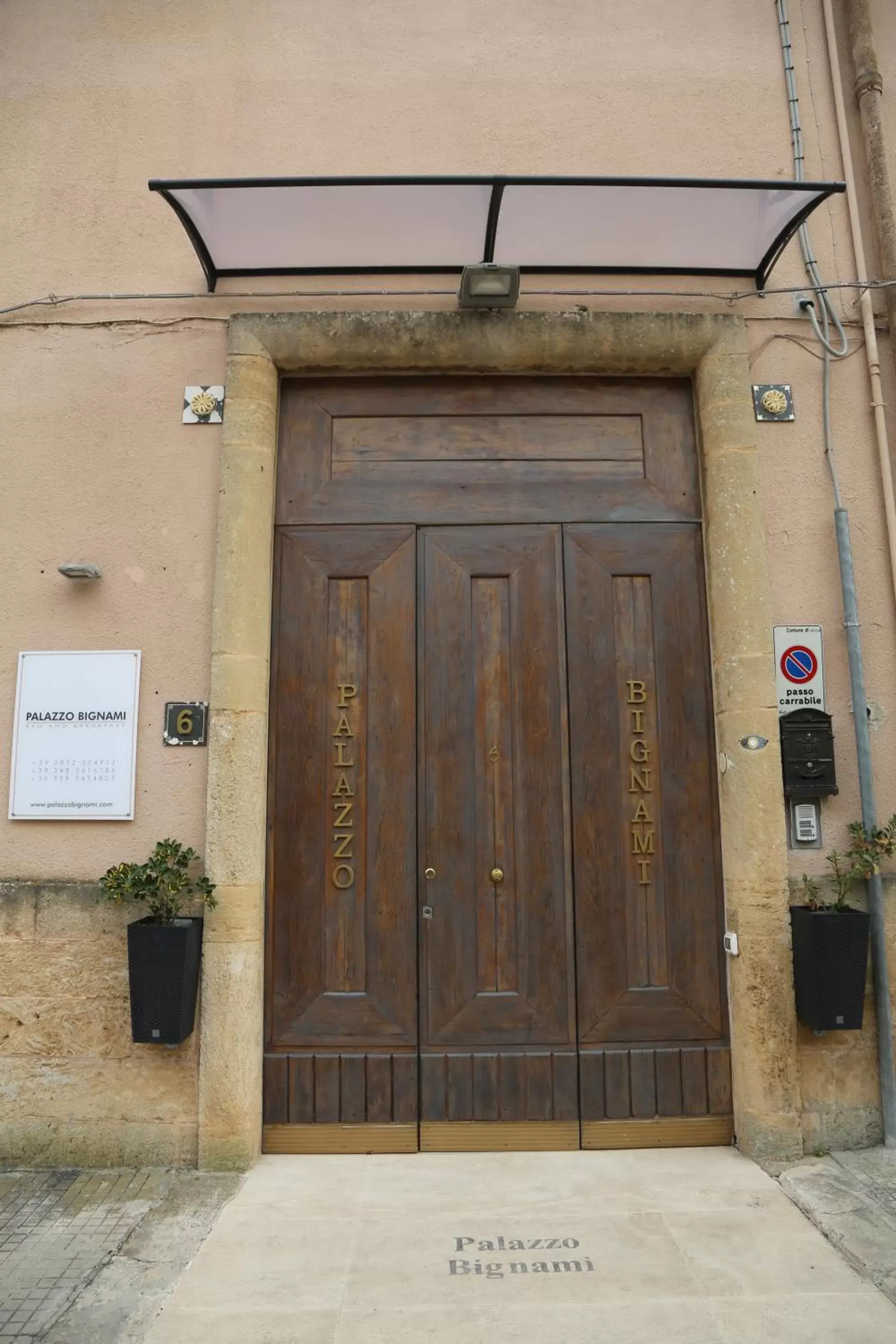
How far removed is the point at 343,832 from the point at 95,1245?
68.6 inches

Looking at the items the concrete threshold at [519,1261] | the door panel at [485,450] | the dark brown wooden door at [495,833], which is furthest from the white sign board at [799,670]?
the concrete threshold at [519,1261]

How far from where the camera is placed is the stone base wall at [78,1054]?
142 inches

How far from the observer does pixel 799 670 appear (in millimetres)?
3904

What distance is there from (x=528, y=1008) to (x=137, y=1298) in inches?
71.6

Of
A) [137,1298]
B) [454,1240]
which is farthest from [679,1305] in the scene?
[137,1298]

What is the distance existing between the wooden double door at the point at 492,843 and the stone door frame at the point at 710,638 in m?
0.14

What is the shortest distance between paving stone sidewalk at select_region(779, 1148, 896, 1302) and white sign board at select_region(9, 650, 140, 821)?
10.4 feet

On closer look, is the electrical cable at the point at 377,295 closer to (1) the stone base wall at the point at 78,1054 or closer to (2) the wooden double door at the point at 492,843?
(2) the wooden double door at the point at 492,843

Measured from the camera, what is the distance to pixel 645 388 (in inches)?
168

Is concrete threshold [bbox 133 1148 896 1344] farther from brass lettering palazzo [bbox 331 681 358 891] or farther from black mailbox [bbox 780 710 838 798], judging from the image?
black mailbox [bbox 780 710 838 798]

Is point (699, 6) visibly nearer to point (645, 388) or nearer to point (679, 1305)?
point (645, 388)

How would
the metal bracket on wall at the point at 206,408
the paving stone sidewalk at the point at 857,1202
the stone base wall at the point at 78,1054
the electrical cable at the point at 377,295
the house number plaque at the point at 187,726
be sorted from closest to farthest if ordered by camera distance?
the paving stone sidewalk at the point at 857,1202 < the stone base wall at the point at 78,1054 < the house number plaque at the point at 187,726 < the metal bracket on wall at the point at 206,408 < the electrical cable at the point at 377,295

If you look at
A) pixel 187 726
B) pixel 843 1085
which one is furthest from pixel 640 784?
pixel 187 726

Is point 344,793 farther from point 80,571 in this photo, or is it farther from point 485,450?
point 485,450
